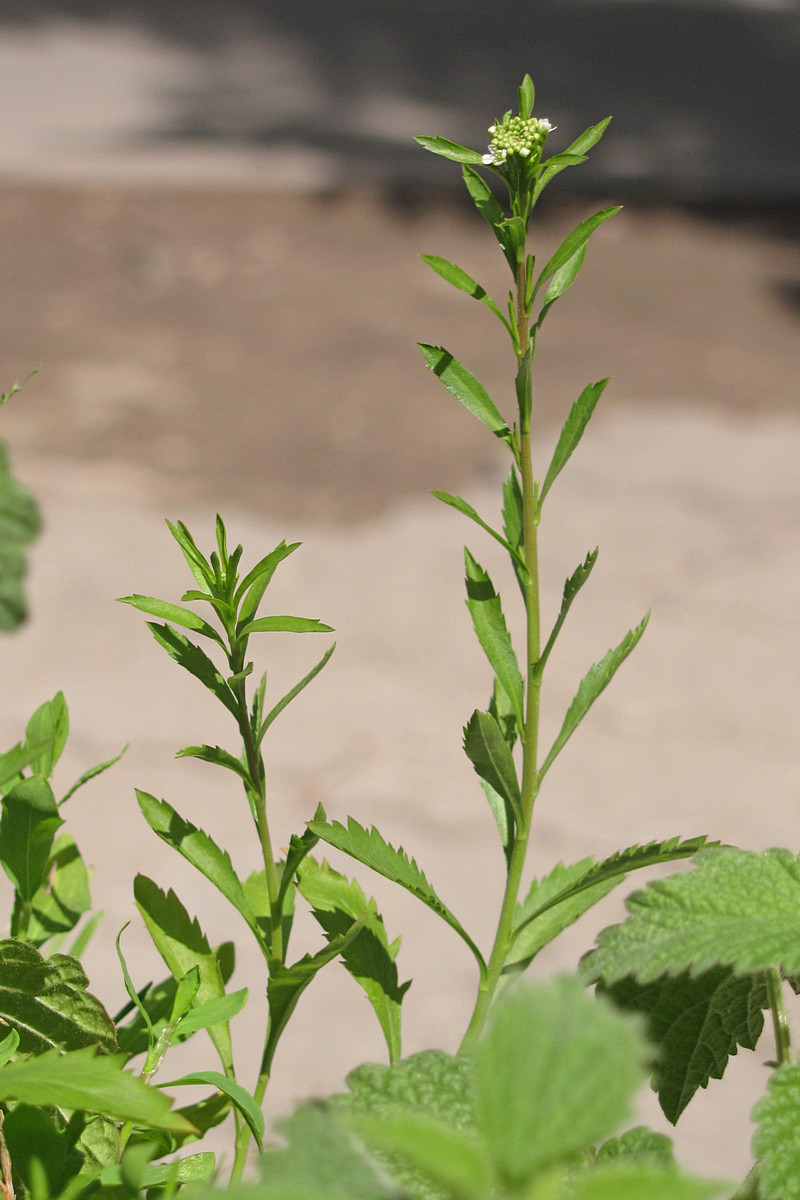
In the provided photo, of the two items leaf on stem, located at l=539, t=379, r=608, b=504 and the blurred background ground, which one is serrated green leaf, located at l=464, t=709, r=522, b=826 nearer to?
leaf on stem, located at l=539, t=379, r=608, b=504

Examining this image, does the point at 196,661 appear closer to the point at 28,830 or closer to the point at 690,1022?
the point at 28,830

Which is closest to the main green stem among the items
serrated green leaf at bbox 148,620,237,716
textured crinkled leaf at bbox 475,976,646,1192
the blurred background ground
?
serrated green leaf at bbox 148,620,237,716

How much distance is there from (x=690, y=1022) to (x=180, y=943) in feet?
0.69

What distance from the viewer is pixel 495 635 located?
22.2 inches

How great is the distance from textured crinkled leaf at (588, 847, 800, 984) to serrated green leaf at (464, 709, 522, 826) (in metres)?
0.06

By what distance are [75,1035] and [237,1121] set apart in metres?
0.09

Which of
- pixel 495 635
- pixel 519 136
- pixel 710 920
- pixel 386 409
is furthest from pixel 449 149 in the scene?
pixel 386 409

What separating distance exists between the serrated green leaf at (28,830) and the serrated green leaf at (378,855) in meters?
0.11

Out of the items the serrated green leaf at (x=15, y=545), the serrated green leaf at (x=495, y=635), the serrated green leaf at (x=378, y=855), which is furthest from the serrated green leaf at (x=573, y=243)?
the serrated green leaf at (x=15, y=545)

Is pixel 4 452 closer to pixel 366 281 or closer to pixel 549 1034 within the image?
pixel 549 1034

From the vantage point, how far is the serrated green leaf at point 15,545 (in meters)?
0.79

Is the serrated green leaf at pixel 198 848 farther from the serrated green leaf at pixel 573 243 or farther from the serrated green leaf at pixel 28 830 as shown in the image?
the serrated green leaf at pixel 573 243

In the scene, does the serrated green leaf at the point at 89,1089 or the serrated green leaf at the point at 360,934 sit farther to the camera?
the serrated green leaf at the point at 360,934

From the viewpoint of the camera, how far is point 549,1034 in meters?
0.28
